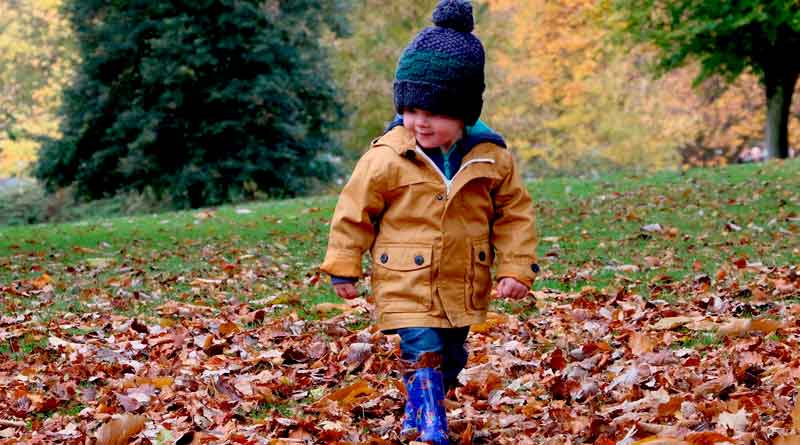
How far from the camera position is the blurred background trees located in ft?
78.8

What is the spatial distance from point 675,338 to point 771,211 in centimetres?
777

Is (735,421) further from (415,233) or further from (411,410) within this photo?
(415,233)

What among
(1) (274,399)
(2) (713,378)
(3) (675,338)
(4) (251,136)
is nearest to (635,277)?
(3) (675,338)

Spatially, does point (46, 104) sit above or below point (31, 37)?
below

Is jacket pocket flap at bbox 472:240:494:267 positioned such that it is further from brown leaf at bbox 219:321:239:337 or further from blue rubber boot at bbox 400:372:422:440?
brown leaf at bbox 219:321:239:337

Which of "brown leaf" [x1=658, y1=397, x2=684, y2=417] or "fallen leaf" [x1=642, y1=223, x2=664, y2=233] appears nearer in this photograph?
"brown leaf" [x1=658, y1=397, x2=684, y2=417]

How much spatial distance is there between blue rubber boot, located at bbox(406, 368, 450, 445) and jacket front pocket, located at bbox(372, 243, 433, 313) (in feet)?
0.84

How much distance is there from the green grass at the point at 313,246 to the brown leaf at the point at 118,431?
10.2 ft

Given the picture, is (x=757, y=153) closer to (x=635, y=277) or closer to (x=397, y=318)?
(x=635, y=277)

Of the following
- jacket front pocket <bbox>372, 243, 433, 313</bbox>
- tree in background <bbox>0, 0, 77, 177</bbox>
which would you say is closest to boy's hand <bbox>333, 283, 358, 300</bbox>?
jacket front pocket <bbox>372, 243, 433, 313</bbox>

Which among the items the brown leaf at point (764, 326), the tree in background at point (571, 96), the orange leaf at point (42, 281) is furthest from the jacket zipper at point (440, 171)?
the tree in background at point (571, 96)

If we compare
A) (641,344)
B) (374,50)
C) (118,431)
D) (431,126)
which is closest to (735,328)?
(641,344)

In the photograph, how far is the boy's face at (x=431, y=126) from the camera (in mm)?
3992

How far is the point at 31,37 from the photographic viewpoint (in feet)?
117
